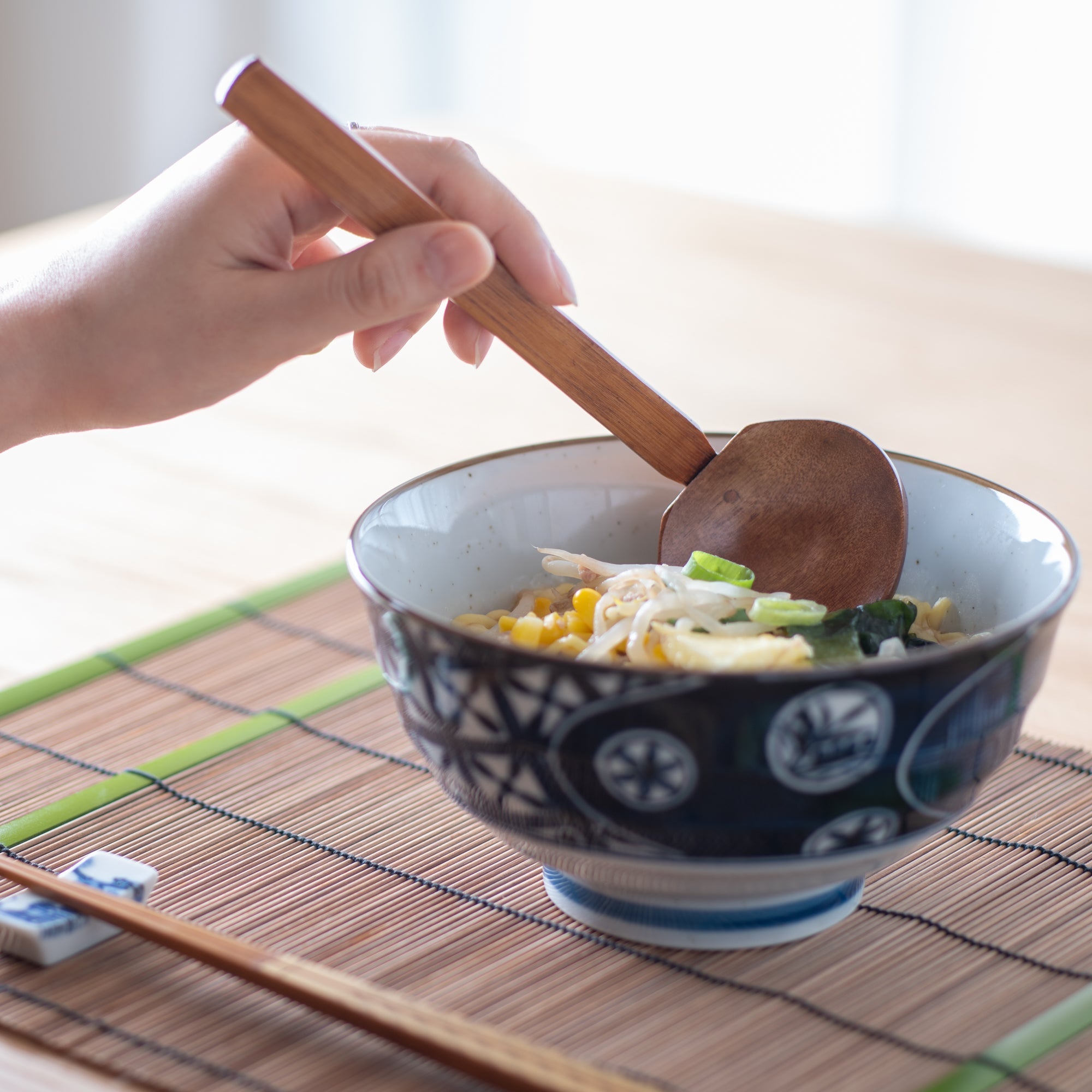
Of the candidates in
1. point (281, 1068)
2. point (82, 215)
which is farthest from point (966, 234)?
point (281, 1068)

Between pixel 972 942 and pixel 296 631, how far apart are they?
80cm

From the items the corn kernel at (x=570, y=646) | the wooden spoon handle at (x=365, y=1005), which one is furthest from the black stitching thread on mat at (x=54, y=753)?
the corn kernel at (x=570, y=646)

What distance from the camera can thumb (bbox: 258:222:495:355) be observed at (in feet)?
3.35

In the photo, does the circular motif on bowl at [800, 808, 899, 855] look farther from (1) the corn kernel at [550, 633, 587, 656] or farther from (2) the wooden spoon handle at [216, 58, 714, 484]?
(2) the wooden spoon handle at [216, 58, 714, 484]

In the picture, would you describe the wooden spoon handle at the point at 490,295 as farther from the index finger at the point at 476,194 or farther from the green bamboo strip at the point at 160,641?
the green bamboo strip at the point at 160,641

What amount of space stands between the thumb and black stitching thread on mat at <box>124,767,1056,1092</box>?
39cm

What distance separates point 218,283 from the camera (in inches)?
43.4

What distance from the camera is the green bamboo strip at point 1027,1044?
86 cm

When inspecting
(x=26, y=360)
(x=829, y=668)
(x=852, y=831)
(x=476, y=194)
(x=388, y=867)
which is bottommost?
(x=388, y=867)

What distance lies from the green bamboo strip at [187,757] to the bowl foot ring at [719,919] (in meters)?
0.40

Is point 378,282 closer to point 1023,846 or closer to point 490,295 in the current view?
point 490,295

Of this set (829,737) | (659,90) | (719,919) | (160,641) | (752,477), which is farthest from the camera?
(659,90)

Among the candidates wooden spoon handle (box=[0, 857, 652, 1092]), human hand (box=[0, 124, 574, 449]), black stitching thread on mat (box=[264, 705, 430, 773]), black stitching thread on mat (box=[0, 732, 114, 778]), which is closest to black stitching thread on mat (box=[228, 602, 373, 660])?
black stitching thread on mat (box=[264, 705, 430, 773])

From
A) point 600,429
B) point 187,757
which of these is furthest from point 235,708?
point 600,429
